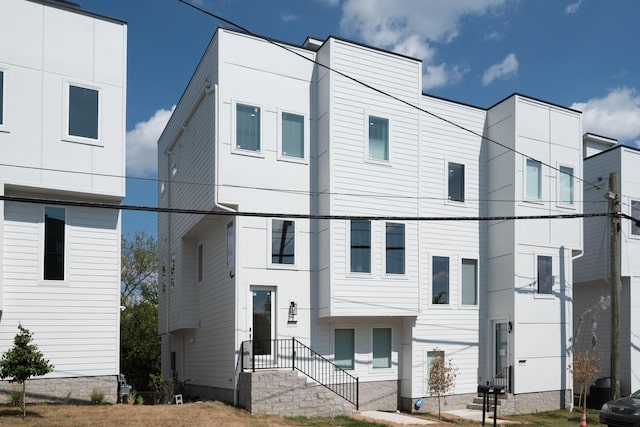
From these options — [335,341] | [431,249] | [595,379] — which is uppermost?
[431,249]

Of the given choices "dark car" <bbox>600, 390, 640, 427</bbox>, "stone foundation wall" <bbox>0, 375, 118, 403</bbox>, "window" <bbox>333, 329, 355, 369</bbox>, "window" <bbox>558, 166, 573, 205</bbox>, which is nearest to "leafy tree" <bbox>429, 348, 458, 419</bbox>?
"window" <bbox>333, 329, 355, 369</bbox>

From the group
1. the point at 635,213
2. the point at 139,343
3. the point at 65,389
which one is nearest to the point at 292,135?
the point at 65,389

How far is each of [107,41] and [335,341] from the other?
10126mm

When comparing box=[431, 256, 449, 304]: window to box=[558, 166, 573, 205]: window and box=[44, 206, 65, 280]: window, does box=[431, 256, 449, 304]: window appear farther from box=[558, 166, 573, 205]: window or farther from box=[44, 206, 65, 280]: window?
box=[44, 206, 65, 280]: window

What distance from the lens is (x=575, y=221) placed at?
2344cm

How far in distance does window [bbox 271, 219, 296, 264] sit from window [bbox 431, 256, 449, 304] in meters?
4.94

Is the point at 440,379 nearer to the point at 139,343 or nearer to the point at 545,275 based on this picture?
the point at 545,275

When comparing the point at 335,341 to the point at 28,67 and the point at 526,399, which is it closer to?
the point at 526,399

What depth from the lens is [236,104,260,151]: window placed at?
63.3ft

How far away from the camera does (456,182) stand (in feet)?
74.5

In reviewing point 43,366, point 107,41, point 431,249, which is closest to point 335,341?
point 431,249

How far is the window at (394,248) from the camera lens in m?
20.1

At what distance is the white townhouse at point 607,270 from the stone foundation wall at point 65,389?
17310mm

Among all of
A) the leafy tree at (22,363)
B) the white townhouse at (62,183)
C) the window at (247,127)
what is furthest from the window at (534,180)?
the leafy tree at (22,363)
